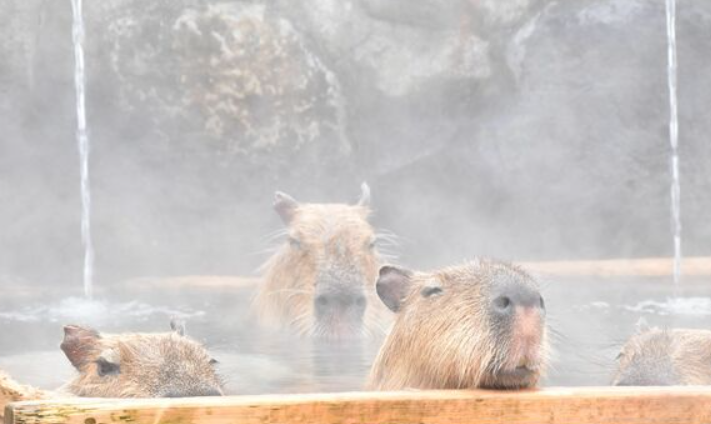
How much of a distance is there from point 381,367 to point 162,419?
1597 mm

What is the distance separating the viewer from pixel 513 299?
385 cm

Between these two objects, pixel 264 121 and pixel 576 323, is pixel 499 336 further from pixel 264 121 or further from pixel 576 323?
pixel 264 121

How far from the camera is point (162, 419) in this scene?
10.1 ft

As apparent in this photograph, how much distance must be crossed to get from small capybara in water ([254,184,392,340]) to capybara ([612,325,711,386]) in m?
2.27

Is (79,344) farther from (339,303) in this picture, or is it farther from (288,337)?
(288,337)

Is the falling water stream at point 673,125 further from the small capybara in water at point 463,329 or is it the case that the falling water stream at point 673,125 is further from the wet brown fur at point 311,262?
the small capybara in water at point 463,329

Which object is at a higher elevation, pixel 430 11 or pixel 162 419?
pixel 430 11

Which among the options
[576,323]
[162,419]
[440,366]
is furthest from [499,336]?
[576,323]

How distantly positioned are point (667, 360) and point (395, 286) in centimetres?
102

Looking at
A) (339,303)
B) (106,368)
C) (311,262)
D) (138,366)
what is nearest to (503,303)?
(138,366)

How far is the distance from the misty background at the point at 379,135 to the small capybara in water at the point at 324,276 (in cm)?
232

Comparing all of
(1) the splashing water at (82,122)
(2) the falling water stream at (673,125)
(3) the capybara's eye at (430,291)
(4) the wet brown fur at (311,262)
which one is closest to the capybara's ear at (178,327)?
Result: (3) the capybara's eye at (430,291)

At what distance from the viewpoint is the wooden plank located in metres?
3.04

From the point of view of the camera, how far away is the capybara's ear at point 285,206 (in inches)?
303
